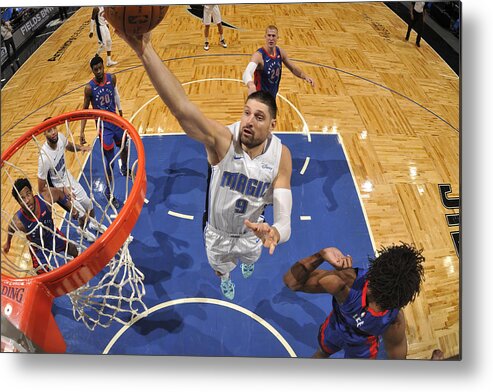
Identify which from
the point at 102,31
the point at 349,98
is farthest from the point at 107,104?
the point at 349,98

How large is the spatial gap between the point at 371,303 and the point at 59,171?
6.95 feet

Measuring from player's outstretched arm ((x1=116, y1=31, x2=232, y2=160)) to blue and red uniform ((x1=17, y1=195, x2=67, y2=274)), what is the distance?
3.29ft

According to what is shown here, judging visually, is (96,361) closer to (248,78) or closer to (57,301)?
(57,301)

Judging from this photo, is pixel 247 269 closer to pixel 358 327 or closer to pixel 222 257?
pixel 222 257

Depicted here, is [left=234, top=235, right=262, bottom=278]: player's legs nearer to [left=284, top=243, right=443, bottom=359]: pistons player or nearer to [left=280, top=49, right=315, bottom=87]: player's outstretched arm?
[left=284, top=243, right=443, bottom=359]: pistons player

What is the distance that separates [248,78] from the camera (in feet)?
10.5

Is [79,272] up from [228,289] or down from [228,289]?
→ up

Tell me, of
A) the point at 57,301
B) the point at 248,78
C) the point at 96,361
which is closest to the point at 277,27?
the point at 248,78

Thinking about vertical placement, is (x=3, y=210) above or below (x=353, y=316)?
above

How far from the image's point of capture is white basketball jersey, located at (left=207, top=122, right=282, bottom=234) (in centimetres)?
262

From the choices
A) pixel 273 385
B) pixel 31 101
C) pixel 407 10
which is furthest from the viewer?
pixel 31 101

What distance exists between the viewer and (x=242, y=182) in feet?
8.70

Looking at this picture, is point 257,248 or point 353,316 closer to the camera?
point 353,316

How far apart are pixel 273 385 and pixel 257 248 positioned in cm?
81
